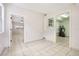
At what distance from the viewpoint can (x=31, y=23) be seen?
12.4 feet

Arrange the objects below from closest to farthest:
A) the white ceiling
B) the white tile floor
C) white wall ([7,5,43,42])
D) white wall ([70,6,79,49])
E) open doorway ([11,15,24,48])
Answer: the white ceiling
the white tile floor
white wall ([70,6,79,49])
white wall ([7,5,43,42])
open doorway ([11,15,24,48])

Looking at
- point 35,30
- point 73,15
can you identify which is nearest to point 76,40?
point 73,15

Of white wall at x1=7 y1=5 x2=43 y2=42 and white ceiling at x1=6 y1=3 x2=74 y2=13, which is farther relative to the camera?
white wall at x1=7 y1=5 x2=43 y2=42

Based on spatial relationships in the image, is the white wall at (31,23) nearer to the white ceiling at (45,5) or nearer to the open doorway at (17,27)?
the white ceiling at (45,5)

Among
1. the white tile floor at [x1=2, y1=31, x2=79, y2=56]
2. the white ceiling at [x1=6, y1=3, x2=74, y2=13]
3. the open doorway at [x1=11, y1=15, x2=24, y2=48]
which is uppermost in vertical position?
the white ceiling at [x1=6, y1=3, x2=74, y2=13]

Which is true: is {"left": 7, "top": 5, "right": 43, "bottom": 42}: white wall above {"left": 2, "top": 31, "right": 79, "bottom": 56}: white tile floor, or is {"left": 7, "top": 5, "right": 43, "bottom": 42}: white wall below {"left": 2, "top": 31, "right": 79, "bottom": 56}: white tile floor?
above

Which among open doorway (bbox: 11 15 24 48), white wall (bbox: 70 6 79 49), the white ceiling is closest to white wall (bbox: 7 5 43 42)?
the white ceiling

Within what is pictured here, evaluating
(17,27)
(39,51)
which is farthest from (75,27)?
(17,27)

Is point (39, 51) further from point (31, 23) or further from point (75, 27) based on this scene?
point (31, 23)

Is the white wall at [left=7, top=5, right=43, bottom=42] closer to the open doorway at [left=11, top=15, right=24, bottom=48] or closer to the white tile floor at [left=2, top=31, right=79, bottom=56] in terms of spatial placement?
the open doorway at [left=11, top=15, right=24, bottom=48]

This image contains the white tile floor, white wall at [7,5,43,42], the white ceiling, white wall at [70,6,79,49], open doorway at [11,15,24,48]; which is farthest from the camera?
open doorway at [11,15,24,48]

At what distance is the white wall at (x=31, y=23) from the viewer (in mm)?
3216

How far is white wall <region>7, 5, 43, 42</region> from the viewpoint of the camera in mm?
3216

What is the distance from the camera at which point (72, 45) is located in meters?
2.74
